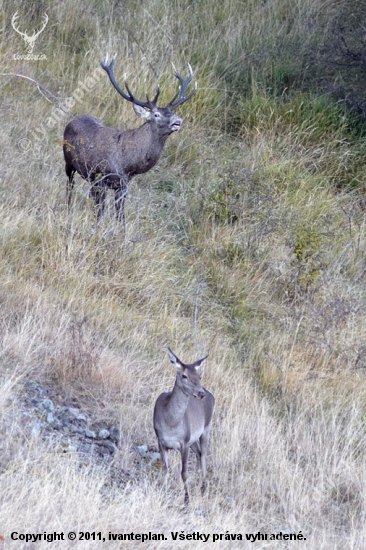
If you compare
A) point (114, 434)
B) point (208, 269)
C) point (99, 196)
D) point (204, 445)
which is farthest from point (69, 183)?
point (204, 445)

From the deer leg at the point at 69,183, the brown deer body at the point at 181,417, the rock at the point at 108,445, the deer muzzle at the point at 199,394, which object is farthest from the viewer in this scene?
the deer leg at the point at 69,183

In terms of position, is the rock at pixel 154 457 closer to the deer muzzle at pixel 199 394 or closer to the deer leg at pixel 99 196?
the deer muzzle at pixel 199 394

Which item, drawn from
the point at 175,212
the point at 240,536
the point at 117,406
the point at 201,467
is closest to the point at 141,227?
the point at 175,212

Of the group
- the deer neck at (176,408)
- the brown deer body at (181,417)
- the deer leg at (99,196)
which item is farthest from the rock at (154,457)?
the deer leg at (99,196)

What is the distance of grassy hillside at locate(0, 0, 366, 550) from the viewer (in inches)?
224

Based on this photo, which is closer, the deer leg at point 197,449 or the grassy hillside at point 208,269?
the grassy hillside at point 208,269

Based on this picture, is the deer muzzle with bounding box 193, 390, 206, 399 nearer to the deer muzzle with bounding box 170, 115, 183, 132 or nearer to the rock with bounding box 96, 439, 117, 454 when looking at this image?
the rock with bounding box 96, 439, 117, 454

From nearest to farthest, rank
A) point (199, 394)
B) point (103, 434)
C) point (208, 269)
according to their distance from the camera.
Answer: point (199, 394), point (103, 434), point (208, 269)

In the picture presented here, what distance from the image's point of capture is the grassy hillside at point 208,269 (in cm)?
569

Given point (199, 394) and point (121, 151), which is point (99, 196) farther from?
point (199, 394)

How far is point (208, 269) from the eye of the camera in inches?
353

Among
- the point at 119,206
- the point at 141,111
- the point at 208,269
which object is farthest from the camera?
the point at 208,269

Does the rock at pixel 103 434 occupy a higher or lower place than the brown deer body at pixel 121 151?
lower

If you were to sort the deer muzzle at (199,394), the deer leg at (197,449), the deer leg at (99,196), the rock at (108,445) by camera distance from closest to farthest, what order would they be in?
the deer muzzle at (199,394) → the rock at (108,445) → the deer leg at (197,449) → the deer leg at (99,196)
